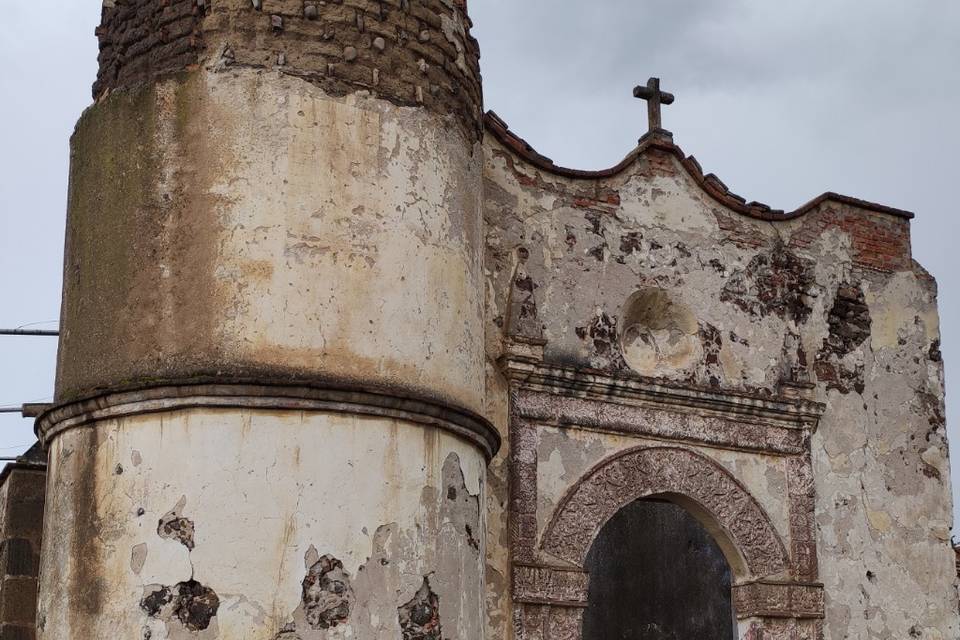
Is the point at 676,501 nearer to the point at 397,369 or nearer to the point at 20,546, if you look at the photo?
the point at 397,369

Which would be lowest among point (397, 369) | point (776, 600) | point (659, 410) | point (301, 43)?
point (776, 600)

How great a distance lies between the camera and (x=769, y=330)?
897 centimetres

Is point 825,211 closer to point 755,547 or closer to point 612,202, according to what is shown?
point 612,202

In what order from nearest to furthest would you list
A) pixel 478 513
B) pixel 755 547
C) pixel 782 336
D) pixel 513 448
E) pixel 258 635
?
pixel 258 635 < pixel 478 513 < pixel 513 448 < pixel 755 547 < pixel 782 336

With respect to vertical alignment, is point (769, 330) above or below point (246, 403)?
above

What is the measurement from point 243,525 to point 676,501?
322 centimetres

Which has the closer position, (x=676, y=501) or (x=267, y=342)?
(x=267, y=342)

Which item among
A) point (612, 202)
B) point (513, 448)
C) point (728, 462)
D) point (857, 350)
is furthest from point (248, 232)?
point (857, 350)

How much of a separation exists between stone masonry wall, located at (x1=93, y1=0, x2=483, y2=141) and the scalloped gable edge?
99 cm

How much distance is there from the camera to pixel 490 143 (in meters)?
8.26

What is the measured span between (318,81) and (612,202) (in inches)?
96.7

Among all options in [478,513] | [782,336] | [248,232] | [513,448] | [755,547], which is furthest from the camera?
[782,336]

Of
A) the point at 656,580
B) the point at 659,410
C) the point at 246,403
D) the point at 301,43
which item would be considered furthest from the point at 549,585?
the point at 656,580

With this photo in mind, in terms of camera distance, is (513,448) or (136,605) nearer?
(136,605)
